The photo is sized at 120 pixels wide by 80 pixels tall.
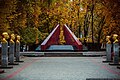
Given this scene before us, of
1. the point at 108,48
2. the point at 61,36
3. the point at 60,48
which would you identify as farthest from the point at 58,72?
the point at 61,36

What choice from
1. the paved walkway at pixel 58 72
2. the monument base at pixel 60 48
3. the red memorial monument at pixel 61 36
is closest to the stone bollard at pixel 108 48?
the paved walkway at pixel 58 72

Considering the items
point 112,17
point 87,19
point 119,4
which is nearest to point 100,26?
point 87,19

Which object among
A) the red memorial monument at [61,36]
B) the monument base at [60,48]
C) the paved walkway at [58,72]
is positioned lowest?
the paved walkway at [58,72]

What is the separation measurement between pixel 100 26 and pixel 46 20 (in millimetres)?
7919

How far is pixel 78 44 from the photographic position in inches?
1542

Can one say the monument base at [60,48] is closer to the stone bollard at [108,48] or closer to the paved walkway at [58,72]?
the stone bollard at [108,48]

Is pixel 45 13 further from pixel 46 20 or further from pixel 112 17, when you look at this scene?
pixel 112 17

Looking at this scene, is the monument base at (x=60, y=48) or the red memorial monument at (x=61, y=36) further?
the red memorial monument at (x=61, y=36)

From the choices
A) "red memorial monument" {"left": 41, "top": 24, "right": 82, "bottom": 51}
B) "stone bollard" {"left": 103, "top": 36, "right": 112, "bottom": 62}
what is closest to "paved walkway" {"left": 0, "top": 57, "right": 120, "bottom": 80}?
"stone bollard" {"left": 103, "top": 36, "right": 112, "bottom": 62}

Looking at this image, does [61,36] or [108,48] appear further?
[61,36]

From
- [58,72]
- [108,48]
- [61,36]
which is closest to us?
[58,72]

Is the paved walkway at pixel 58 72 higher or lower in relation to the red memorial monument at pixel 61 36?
lower

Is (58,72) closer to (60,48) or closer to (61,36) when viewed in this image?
(60,48)

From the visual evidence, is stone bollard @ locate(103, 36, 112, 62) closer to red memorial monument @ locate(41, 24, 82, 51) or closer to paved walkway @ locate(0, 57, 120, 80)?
paved walkway @ locate(0, 57, 120, 80)
